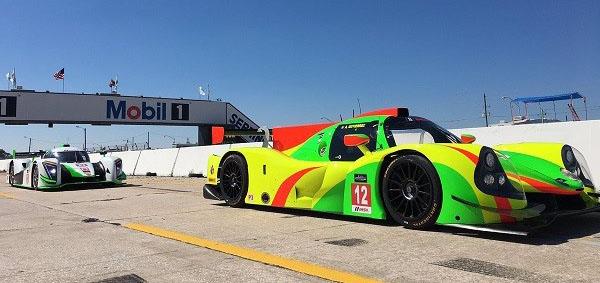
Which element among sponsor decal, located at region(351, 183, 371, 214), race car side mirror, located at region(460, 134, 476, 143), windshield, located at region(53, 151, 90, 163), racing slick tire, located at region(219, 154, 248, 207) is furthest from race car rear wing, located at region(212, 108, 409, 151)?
windshield, located at region(53, 151, 90, 163)

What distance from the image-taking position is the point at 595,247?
399 cm

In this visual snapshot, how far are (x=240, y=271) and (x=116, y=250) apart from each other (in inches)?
61.7

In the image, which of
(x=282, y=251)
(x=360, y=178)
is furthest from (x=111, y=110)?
(x=282, y=251)

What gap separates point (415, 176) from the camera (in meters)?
4.88

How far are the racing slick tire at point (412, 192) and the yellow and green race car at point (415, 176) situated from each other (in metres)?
0.01

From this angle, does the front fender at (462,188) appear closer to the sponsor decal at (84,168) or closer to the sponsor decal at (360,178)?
the sponsor decal at (360,178)

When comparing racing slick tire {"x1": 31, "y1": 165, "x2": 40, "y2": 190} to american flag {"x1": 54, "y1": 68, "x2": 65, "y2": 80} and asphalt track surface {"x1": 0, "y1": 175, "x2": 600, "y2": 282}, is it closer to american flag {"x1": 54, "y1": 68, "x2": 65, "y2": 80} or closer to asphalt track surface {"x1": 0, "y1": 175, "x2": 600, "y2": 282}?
asphalt track surface {"x1": 0, "y1": 175, "x2": 600, "y2": 282}

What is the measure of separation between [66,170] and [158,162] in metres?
8.93

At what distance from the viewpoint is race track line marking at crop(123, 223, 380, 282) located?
127 inches

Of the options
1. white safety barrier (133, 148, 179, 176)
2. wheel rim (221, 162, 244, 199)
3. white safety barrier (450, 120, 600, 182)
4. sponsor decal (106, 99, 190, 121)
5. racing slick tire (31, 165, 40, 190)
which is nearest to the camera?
wheel rim (221, 162, 244, 199)

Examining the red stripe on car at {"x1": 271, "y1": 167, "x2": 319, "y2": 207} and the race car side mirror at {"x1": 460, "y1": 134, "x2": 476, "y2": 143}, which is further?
the red stripe on car at {"x1": 271, "y1": 167, "x2": 319, "y2": 207}

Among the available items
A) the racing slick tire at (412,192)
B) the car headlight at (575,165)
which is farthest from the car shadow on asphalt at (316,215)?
the car headlight at (575,165)

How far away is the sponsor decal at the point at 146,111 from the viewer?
40.0 m

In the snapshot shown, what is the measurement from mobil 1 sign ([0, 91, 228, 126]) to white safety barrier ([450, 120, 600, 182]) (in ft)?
118
